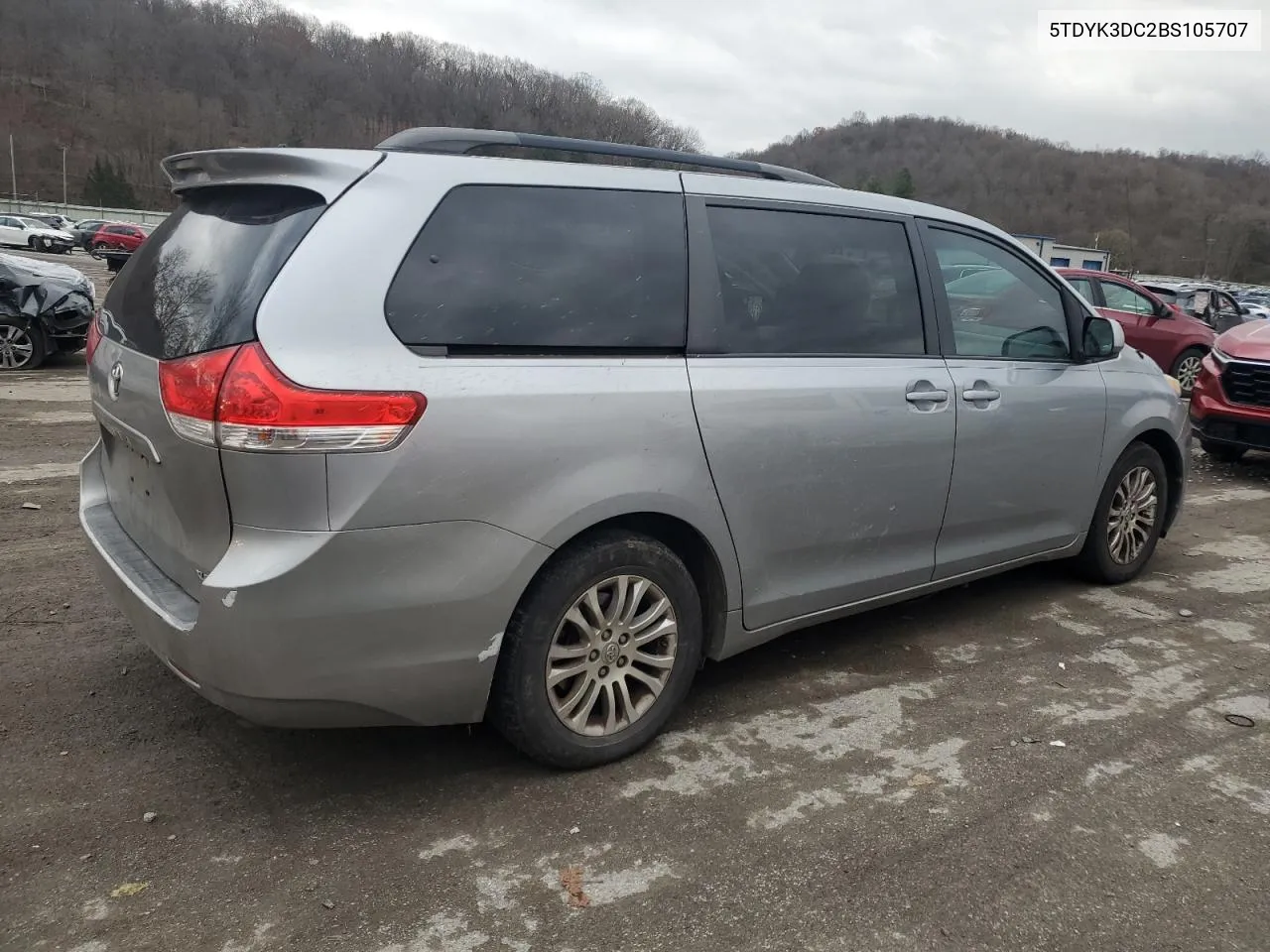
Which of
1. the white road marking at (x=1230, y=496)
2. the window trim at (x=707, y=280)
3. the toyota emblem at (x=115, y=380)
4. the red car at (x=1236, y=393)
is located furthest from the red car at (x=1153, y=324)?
the toyota emblem at (x=115, y=380)

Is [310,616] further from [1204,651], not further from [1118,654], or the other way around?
[1204,651]

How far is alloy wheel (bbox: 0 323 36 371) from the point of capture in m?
10.0

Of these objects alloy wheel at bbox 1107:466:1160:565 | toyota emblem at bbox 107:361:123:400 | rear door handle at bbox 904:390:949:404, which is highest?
rear door handle at bbox 904:390:949:404

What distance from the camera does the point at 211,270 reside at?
2.69 metres

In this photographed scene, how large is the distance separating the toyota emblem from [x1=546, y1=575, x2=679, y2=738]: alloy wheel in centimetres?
145

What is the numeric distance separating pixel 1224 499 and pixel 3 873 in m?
7.75

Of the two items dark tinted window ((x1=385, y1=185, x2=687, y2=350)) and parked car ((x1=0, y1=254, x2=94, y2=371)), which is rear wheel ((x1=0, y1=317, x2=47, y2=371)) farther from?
dark tinted window ((x1=385, y1=185, x2=687, y2=350))

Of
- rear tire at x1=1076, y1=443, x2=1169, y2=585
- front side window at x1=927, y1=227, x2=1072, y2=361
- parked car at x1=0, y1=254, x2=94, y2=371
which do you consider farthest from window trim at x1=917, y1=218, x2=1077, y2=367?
parked car at x1=0, y1=254, x2=94, y2=371

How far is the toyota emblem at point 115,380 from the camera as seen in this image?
9.38 feet

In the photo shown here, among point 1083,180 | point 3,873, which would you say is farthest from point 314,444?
point 1083,180

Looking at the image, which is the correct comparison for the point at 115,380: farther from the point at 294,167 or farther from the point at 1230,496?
the point at 1230,496

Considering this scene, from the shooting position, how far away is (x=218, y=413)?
2.38 meters

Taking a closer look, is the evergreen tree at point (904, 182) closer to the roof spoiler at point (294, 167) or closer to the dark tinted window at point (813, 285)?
the dark tinted window at point (813, 285)

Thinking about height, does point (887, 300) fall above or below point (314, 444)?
above
